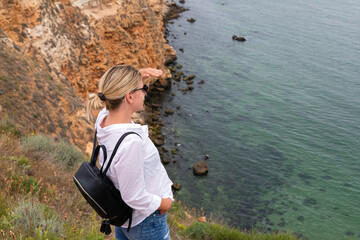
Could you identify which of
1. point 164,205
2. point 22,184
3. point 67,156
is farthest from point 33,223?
point 67,156

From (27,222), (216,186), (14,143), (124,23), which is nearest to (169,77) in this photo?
(124,23)

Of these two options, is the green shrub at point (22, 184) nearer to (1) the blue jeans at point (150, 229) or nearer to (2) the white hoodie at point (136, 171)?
(1) the blue jeans at point (150, 229)

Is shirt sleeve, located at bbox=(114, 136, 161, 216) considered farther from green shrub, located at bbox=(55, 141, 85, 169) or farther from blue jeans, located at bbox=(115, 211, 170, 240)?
green shrub, located at bbox=(55, 141, 85, 169)

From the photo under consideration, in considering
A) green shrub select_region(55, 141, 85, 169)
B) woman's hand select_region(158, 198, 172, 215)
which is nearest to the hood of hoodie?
woman's hand select_region(158, 198, 172, 215)

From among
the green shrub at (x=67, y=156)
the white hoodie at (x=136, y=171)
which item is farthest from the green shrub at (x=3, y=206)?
the green shrub at (x=67, y=156)

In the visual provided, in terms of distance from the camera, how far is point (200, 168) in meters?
23.7

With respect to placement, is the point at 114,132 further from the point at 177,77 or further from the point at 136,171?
the point at 177,77

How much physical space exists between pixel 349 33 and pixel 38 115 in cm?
5576

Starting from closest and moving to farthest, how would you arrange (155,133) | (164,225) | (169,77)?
1. (164,225)
2. (155,133)
3. (169,77)

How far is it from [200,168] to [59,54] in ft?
41.6

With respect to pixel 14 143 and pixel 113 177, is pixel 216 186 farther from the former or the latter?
pixel 113 177

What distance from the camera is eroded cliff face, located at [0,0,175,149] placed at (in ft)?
40.3

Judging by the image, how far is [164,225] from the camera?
10.5 ft

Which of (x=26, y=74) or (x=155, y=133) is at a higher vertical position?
(x=26, y=74)
